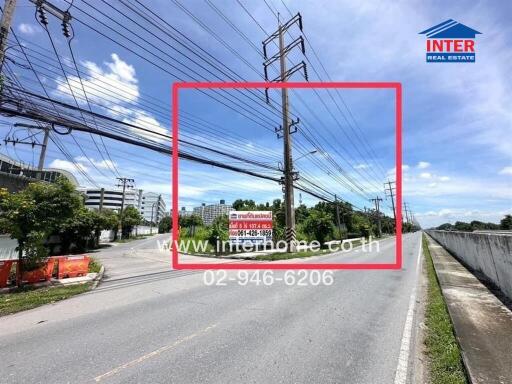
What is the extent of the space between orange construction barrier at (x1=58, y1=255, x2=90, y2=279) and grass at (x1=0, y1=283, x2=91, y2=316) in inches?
78.9

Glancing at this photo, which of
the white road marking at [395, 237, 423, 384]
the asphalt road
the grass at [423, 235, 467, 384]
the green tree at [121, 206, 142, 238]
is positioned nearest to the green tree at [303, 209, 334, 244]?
the asphalt road

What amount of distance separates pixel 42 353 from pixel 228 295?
4930mm

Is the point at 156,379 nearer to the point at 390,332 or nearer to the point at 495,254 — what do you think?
the point at 390,332

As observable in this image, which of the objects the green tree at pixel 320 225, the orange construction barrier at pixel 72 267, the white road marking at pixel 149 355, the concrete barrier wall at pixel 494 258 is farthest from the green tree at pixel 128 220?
the white road marking at pixel 149 355

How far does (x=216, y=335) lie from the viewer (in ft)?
19.4

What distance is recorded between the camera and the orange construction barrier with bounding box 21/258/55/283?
40.0 feet

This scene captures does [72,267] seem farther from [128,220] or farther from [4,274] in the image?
[128,220]

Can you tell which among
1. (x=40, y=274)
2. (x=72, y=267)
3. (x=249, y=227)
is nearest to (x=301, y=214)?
(x=249, y=227)

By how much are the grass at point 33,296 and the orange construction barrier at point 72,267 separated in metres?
2.00

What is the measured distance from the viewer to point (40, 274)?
12617mm

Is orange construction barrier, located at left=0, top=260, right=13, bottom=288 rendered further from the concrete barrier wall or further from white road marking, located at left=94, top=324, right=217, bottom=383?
the concrete barrier wall

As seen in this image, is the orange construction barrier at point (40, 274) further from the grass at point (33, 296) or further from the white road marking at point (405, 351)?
the white road marking at point (405, 351)

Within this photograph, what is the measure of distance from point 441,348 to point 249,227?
785 inches

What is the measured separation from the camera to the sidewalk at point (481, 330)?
14.7 feet
